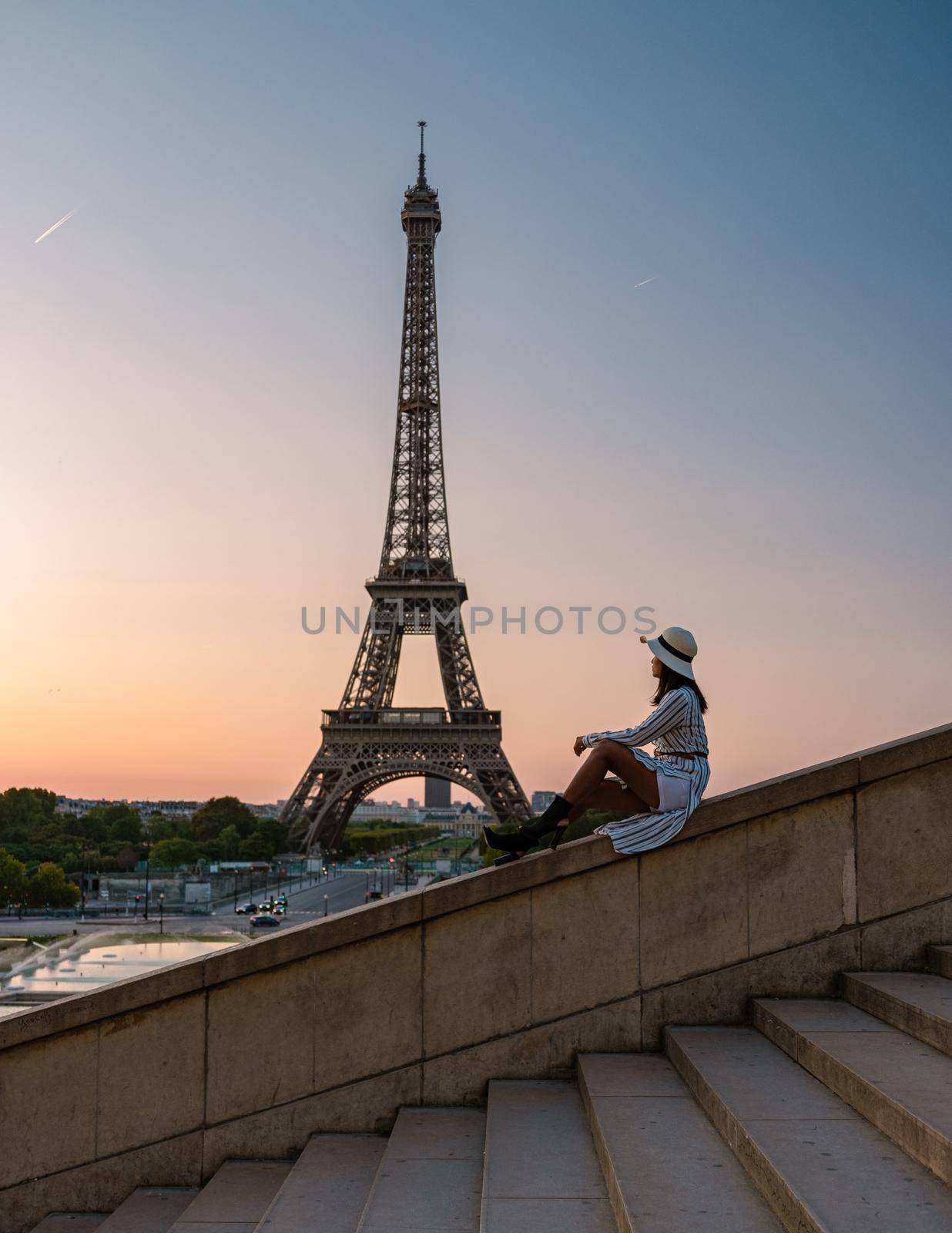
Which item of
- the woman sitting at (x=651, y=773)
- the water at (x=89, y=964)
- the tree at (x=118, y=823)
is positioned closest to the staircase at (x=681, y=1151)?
the woman sitting at (x=651, y=773)

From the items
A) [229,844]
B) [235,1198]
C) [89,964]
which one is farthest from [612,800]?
[229,844]

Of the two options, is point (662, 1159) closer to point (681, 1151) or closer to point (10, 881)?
point (681, 1151)

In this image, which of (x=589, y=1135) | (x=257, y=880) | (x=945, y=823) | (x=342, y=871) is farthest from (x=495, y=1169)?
(x=342, y=871)

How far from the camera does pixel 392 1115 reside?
254 inches

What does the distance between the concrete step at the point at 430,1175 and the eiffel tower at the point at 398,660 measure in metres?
55.3

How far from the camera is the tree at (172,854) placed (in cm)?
8556

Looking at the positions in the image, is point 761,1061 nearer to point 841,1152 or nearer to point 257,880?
point 841,1152

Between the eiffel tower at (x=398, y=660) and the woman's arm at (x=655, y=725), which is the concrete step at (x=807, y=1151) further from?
the eiffel tower at (x=398, y=660)

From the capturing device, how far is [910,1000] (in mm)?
5680

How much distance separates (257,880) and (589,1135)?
81.9 metres

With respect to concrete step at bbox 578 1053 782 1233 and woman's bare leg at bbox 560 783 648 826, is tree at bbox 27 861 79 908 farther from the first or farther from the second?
concrete step at bbox 578 1053 782 1233

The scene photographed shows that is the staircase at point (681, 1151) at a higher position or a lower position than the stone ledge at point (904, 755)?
lower

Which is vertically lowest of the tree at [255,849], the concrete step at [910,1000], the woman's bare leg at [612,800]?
the tree at [255,849]

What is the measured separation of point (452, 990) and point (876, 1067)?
98.1 inches
